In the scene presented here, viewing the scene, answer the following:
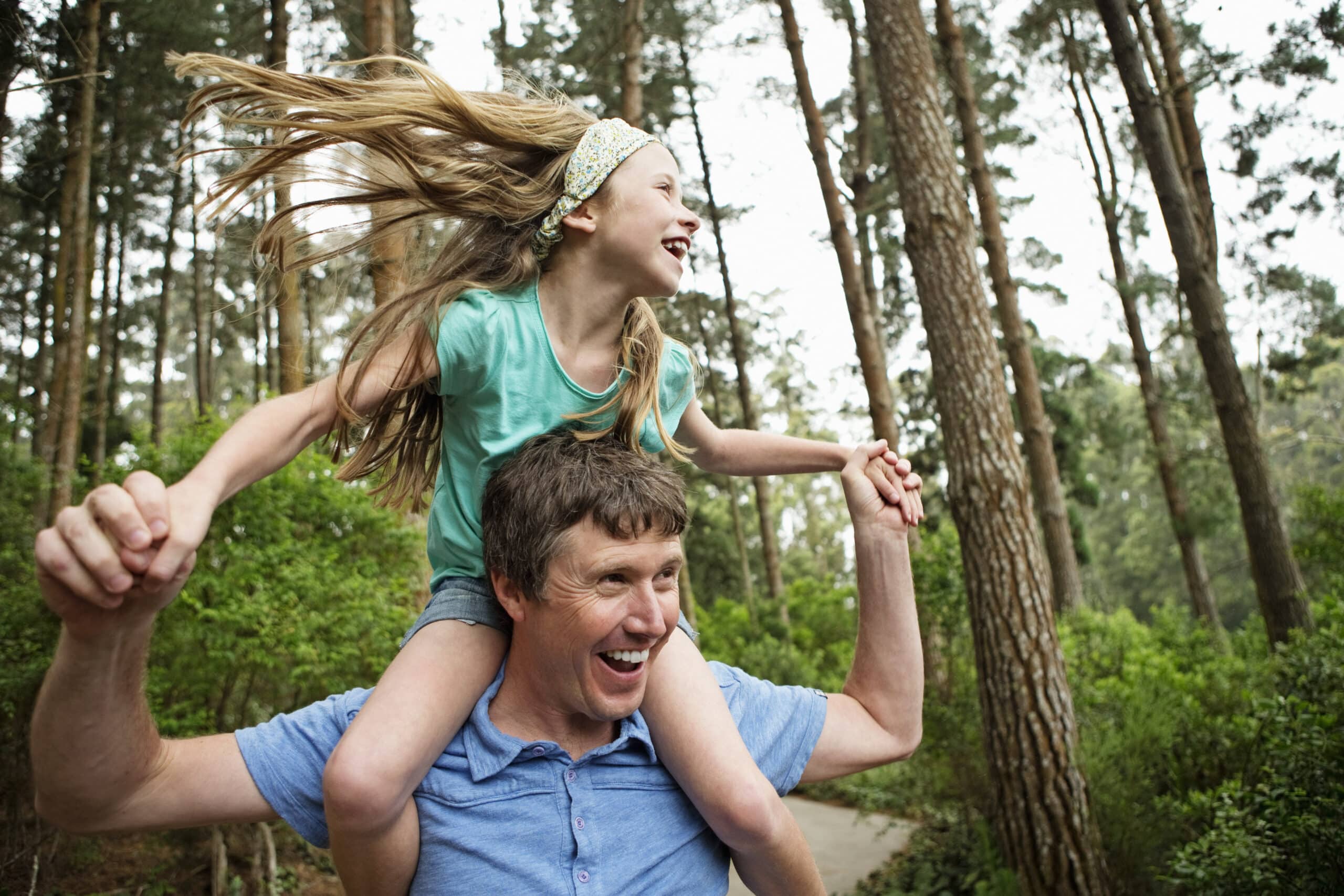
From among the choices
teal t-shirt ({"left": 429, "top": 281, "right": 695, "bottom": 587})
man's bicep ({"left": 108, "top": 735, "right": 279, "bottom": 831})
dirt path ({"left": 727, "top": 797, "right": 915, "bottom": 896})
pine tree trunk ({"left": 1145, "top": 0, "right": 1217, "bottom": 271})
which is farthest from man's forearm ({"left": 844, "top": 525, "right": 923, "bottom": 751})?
pine tree trunk ({"left": 1145, "top": 0, "right": 1217, "bottom": 271})

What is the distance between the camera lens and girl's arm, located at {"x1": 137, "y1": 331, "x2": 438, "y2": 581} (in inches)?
45.0

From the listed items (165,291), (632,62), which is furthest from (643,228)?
(165,291)

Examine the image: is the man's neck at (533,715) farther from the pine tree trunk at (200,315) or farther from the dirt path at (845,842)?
the pine tree trunk at (200,315)

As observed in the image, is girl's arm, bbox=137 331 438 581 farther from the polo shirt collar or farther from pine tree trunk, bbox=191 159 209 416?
pine tree trunk, bbox=191 159 209 416

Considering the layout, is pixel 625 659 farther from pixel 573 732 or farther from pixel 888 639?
pixel 888 639

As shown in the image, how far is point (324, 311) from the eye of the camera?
8.49ft

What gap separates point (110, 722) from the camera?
4.35 ft

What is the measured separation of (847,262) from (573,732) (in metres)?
9.53

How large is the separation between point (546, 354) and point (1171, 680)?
6.69 metres

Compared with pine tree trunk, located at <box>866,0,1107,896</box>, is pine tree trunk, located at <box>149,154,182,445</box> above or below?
above

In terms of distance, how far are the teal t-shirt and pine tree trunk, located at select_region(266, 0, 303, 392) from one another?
0.50 metres

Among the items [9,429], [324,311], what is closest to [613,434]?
[324,311]

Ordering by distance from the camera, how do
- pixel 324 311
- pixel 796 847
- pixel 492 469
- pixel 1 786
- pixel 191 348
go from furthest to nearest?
pixel 191 348, pixel 1 786, pixel 324 311, pixel 492 469, pixel 796 847

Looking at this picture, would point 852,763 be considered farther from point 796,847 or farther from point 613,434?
point 613,434
